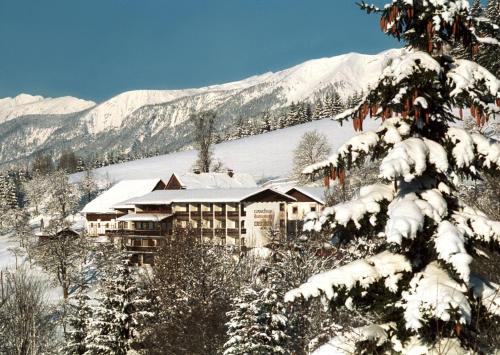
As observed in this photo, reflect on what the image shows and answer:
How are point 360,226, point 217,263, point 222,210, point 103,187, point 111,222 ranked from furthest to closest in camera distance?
point 103,187 < point 111,222 < point 222,210 < point 217,263 < point 360,226

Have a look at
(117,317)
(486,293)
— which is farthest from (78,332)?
(486,293)

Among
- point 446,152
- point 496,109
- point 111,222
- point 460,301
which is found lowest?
point 111,222

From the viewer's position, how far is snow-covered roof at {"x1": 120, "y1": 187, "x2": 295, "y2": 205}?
59.2 metres

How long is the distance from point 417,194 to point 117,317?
23.4m

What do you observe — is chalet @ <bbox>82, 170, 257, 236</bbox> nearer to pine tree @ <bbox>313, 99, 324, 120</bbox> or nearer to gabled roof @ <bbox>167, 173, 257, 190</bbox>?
gabled roof @ <bbox>167, 173, 257, 190</bbox>

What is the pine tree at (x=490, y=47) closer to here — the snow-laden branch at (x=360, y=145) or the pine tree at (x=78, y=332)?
the snow-laden branch at (x=360, y=145)

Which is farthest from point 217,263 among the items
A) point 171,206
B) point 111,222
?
point 111,222

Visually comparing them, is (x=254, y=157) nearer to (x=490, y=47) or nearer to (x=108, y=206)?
(x=108, y=206)

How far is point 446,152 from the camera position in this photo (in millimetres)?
8594

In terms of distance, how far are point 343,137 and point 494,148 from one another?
11245cm

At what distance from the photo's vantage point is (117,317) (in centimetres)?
2850

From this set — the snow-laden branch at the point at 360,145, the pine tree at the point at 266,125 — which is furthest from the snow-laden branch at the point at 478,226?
the pine tree at the point at 266,125

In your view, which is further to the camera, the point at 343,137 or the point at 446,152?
the point at 343,137

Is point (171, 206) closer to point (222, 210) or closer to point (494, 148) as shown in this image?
point (222, 210)
